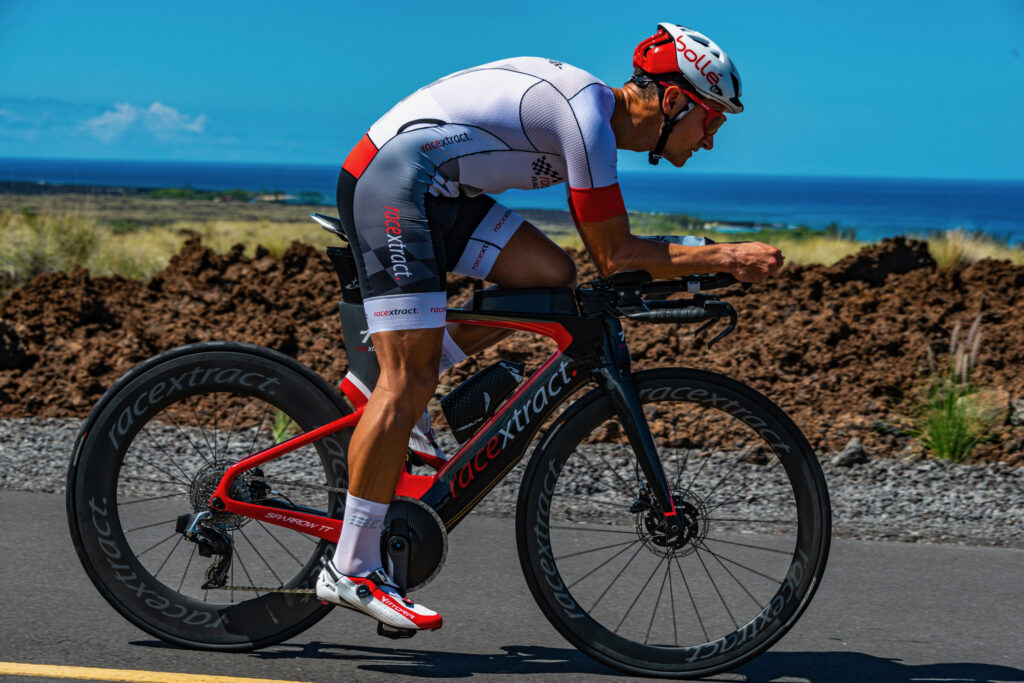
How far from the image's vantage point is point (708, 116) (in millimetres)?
3432

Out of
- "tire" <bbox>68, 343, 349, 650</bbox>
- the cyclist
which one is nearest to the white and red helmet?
the cyclist

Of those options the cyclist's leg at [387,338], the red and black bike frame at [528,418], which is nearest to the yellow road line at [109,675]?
the cyclist's leg at [387,338]

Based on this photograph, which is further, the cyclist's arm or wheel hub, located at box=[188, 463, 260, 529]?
wheel hub, located at box=[188, 463, 260, 529]

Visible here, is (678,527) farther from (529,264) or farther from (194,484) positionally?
(194,484)

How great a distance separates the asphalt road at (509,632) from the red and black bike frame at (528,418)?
523mm

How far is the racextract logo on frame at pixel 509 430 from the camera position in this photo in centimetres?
354

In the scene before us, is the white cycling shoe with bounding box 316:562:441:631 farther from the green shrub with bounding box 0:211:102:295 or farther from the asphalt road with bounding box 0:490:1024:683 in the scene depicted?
the green shrub with bounding box 0:211:102:295

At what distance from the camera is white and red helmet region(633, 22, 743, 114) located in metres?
3.32

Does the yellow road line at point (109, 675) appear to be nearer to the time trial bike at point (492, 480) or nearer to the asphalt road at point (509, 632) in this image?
the asphalt road at point (509, 632)

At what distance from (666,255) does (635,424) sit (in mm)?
546

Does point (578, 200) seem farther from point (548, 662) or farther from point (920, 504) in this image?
point (920, 504)

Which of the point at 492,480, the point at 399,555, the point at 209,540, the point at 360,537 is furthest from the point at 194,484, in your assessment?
the point at 492,480

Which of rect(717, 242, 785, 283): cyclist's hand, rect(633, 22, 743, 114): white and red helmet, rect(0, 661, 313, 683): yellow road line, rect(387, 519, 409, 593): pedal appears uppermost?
rect(633, 22, 743, 114): white and red helmet

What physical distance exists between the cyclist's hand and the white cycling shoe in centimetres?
138
